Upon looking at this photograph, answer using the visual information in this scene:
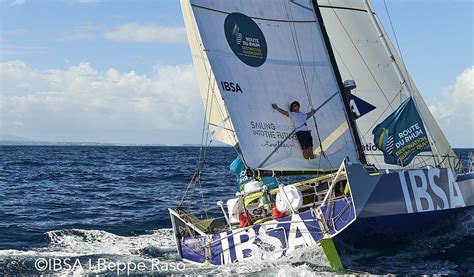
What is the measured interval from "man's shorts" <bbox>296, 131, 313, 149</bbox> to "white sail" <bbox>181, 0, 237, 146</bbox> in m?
2.54

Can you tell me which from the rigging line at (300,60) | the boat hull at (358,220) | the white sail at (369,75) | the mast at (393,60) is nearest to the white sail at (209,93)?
the rigging line at (300,60)

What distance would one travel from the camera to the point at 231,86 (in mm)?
12539

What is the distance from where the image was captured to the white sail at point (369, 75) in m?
16.0

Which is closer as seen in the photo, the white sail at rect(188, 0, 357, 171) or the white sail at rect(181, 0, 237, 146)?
the white sail at rect(188, 0, 357, 171)

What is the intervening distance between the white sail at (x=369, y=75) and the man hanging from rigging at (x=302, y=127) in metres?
2.56

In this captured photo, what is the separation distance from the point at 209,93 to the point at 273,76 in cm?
397

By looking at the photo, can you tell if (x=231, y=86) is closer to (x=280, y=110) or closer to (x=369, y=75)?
(x=280, y=110)

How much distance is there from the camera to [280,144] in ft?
42.4

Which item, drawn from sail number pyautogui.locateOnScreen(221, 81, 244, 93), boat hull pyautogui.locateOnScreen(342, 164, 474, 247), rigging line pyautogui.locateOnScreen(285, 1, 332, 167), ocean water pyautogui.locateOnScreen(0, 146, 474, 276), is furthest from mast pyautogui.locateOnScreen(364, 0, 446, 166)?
sail number pyautogui.locateOnScreen(221, 81, 244, 93)

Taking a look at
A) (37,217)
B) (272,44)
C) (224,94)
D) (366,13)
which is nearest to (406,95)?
(366,13)

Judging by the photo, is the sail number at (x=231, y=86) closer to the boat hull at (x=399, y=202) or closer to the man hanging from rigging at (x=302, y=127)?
the man hanging from rigging at (x=302, y=127)

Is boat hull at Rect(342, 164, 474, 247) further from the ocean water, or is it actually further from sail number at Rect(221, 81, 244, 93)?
sail number at Rect(221, 81, 244, 93)

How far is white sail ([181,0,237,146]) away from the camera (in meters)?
16.0

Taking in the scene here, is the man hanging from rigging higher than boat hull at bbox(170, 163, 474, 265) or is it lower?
higher
